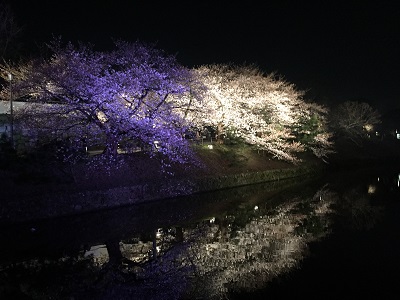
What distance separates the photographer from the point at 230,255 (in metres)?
10.5

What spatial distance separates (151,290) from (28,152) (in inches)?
535

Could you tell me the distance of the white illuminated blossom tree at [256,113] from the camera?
27547 millimetres

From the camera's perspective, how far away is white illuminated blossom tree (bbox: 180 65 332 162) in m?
27.5

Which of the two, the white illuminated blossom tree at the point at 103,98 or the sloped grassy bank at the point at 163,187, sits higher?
the white illuminated blossom tree at the point at 103,98

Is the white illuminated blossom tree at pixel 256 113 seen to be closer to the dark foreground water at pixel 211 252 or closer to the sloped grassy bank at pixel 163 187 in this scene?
the sloped grassy bank at pixel 163 187

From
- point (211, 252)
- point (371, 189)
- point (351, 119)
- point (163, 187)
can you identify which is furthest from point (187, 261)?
point (351, 119)

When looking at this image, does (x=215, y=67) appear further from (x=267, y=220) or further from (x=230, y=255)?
(x=230, y=255)

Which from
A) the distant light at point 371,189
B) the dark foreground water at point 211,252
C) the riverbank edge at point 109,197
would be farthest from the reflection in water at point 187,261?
the distant light at point 371,189

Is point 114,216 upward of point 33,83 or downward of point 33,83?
downward

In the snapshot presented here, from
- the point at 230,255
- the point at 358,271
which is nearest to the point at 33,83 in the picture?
the point at 230,255

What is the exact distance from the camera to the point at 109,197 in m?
18.0

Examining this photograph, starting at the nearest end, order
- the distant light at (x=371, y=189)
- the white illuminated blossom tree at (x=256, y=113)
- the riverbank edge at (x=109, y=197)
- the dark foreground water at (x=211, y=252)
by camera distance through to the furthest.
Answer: the dark foreground water at (x=211, y=252) < the riverbank edge at (x=109, y=197) < the distant light at (x=371, y=189) < the white illuminated blossom tree at (x=256, y=113)

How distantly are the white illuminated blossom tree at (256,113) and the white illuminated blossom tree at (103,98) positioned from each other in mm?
5429

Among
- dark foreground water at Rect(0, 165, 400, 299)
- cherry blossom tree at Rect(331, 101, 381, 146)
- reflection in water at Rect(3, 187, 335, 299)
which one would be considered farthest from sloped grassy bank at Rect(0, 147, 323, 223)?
cherry blossom tree at Rect(331, 101, 381, 146)
